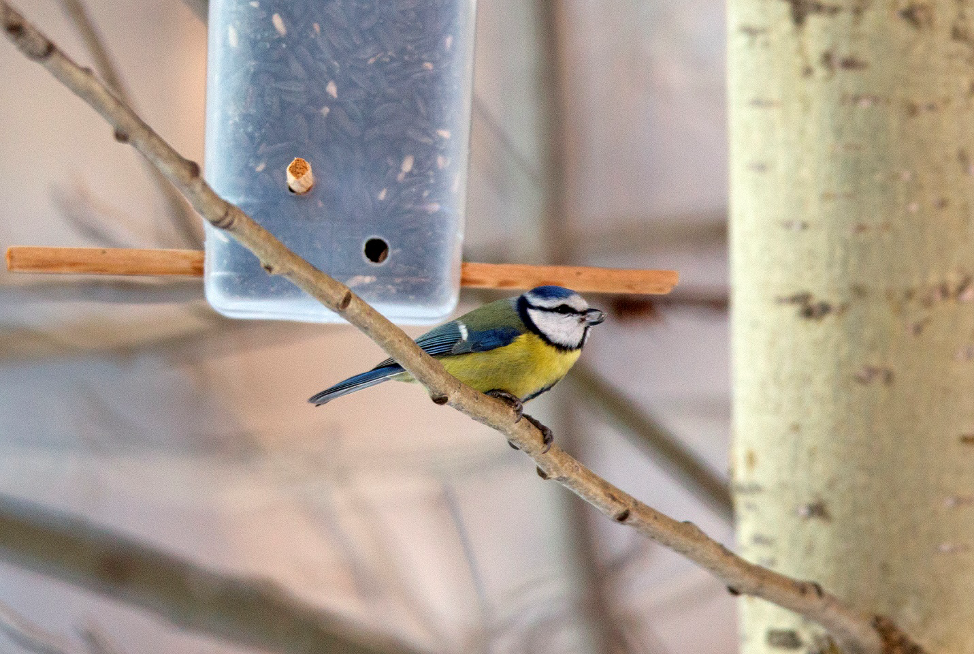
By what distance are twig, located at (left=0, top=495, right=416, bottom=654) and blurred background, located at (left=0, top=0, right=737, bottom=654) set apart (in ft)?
0.47

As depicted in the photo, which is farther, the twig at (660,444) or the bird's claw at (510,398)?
the twig at (660,444)

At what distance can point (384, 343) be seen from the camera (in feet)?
2.31

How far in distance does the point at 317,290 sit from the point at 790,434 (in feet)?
2.30

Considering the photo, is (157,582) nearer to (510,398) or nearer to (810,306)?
(510,398)

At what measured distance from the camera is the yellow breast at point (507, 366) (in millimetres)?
1211

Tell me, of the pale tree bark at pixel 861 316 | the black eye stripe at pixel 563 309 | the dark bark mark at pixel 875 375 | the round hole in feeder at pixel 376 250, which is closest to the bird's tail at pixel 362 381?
the round hole in feeder at pixel 376 250

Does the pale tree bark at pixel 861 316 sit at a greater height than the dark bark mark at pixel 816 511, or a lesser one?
greater

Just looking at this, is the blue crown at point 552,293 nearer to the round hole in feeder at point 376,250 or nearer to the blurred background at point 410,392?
the round hole in feeder at point 376,250

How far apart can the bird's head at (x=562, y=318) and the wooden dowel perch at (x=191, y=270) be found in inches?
3.5

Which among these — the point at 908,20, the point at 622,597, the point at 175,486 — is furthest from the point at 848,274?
the point at 175,486

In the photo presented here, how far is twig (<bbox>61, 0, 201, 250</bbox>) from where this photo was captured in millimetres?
1740

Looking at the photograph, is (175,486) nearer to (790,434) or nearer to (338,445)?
(338,445)

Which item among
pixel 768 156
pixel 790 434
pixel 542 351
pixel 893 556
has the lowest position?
pixel 893 556

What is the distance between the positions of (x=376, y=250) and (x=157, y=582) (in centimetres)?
93
